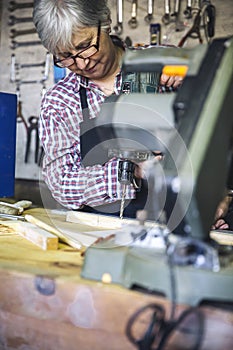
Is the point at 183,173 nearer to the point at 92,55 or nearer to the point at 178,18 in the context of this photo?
the point at 92,55

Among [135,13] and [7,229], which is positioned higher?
[135,13]

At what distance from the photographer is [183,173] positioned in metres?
0.95

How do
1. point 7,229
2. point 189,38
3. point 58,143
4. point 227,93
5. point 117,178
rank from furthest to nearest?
point 189,38, point 58,143, point 117,178, point 7,229, point 227,93

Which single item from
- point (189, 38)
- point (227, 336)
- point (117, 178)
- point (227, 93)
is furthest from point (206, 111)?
point (189, 38)

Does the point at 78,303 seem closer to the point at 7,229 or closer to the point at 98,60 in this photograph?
the point at 7,229

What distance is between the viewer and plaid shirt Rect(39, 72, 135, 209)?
1.90m

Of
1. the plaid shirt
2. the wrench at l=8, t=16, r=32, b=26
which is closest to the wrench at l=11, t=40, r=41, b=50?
the wrench at l=8, t=16, r=32, b=26

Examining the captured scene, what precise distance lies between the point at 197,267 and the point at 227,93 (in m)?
0.34

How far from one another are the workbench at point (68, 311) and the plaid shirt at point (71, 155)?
78 centimetres

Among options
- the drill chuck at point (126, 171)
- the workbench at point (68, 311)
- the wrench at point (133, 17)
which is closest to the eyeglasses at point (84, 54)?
the drill chuck at point (126, 171)

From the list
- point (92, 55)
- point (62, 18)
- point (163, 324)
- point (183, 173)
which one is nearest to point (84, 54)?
Answer: point (92, 55)

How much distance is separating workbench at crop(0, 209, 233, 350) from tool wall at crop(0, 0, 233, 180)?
243 centimetres

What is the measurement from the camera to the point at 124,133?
105cm

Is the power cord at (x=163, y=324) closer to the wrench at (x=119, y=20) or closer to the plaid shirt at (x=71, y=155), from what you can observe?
the plaid shirt at (x=71, y=155)
